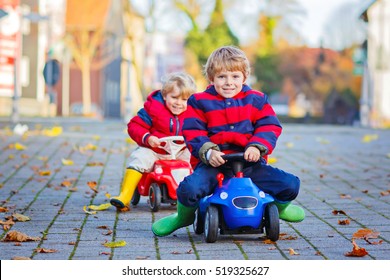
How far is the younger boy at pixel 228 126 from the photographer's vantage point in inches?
254

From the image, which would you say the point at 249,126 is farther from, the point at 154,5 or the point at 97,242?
the point at 154,5

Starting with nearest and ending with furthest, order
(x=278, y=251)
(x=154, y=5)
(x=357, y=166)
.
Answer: (x=278, y=251) → (x=357, y=166) → (x=154, y=5)

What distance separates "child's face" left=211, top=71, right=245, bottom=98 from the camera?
645 cm

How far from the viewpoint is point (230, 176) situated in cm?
655

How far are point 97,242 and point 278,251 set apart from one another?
1.21 m

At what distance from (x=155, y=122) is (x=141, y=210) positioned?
2.56 feet

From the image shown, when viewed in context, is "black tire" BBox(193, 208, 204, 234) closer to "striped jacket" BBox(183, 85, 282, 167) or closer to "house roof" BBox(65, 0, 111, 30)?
"striped jacket" BBox(183, 85, 282, 167)

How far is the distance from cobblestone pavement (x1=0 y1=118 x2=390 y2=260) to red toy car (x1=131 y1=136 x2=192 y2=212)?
0.43 feet

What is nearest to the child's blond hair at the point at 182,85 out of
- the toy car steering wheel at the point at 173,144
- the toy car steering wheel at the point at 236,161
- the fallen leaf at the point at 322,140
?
the toy car steering wheel at the point at 173,144

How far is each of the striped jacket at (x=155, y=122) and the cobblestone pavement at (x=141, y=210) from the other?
64cm

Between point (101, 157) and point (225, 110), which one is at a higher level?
point (225, 110)

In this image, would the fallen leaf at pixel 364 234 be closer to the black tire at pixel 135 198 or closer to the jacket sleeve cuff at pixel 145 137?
the jacket sleeve cuff at pixel 145 137

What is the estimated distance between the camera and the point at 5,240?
21.1 feet
